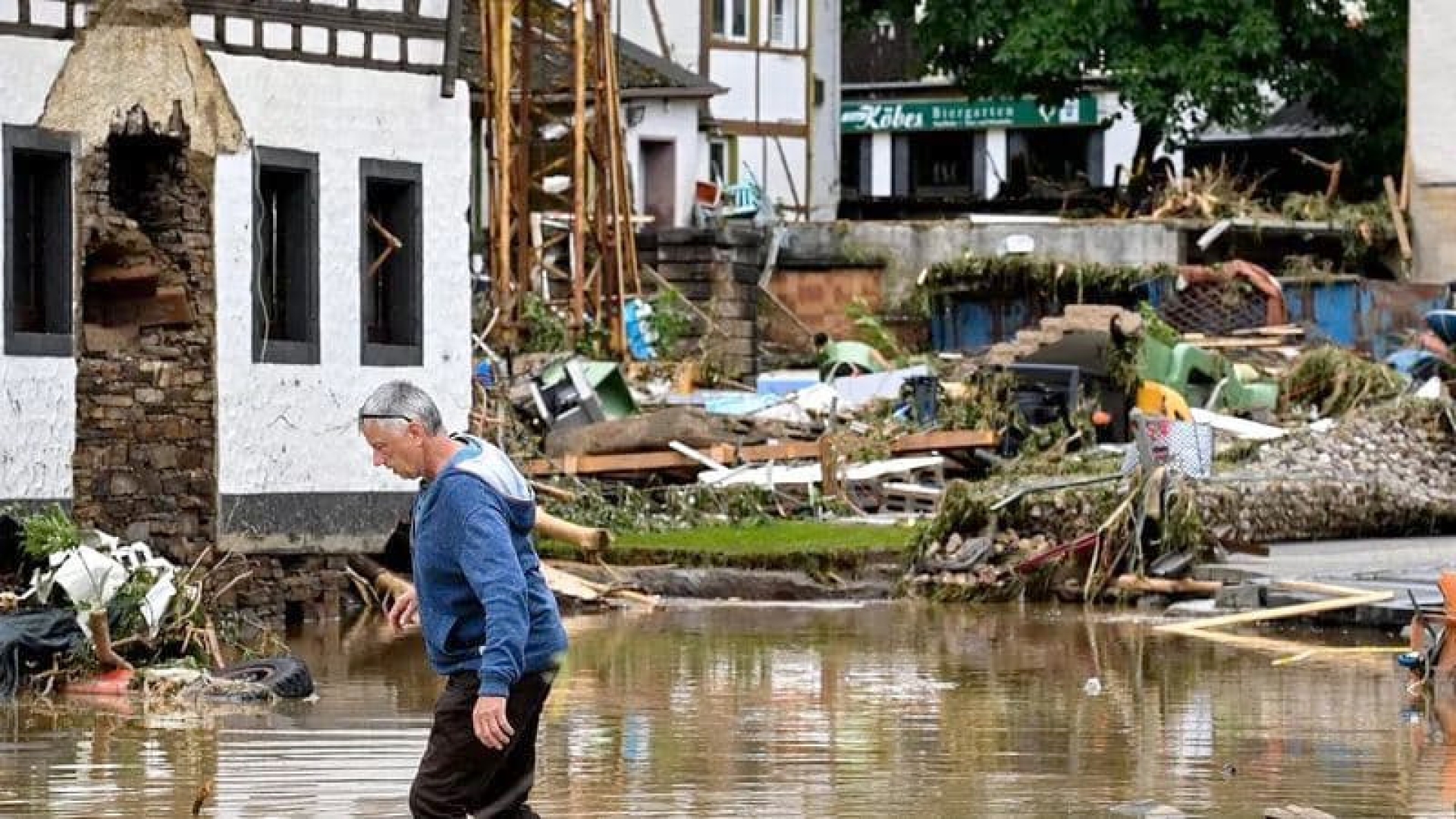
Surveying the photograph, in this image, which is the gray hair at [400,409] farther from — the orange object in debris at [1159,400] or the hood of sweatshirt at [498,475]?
the orange object in debris at [1159,400]

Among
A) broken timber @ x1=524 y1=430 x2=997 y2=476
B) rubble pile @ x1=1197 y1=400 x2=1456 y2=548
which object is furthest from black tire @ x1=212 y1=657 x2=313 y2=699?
broken timber @ x1=524 y1=430 x2=997 y2=476

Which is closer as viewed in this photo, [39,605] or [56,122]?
[39,605]

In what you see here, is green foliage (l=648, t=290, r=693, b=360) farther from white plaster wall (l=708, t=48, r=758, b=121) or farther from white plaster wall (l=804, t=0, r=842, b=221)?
white plaster wall (l=804, t=0, r=842, b=221)

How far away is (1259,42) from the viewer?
55938 mm

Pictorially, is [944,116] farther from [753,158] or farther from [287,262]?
[287,262]

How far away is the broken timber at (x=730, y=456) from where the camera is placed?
105ft

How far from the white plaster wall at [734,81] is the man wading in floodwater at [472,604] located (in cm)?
4801

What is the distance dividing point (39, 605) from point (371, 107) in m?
7.65

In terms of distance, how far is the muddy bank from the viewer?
27.2 m

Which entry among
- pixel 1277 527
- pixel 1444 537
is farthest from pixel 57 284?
pixel 1444 537

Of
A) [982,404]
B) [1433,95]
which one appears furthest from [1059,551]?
[1433,95]

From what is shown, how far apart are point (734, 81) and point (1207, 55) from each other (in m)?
8.23

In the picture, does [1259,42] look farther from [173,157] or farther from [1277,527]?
[173,157]

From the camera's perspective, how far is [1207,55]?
5619 cm
